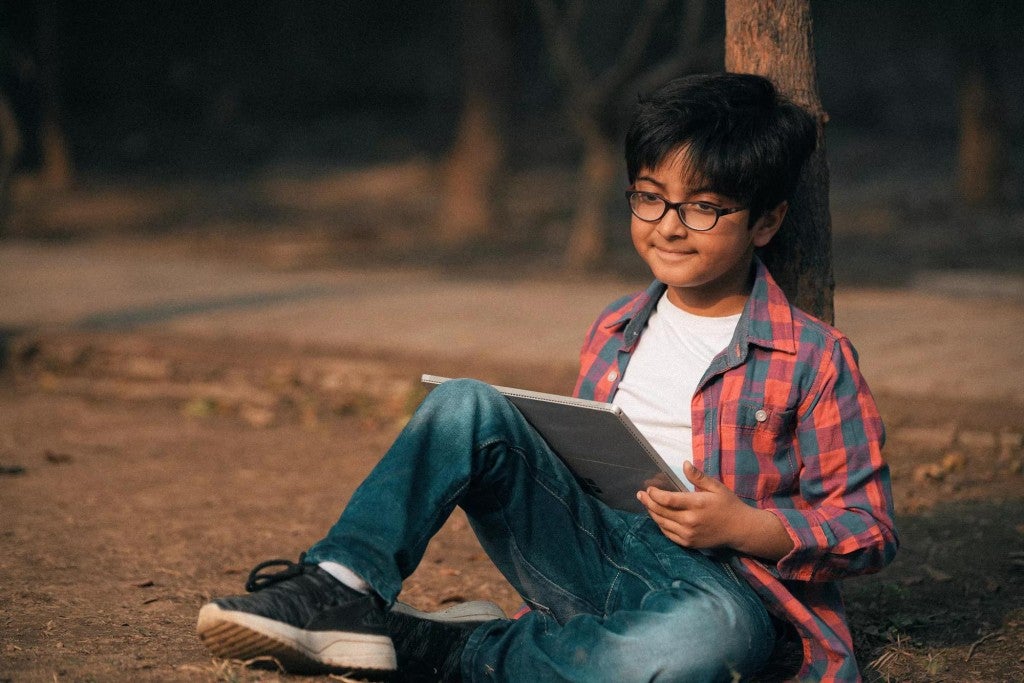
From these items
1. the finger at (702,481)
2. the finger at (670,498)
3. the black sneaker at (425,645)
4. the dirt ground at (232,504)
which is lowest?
the dirt ground at (232,504)

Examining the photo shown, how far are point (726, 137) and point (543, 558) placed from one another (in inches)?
37.8

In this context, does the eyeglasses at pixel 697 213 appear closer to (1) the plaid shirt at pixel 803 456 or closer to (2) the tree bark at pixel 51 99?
(1) the plaid shirt at pixel 803 456

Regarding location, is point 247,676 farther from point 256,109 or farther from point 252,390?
point 256,109

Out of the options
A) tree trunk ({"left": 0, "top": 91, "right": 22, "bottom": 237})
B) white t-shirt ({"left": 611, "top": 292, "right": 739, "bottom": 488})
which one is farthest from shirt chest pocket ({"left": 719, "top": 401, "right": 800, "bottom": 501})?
tree trunk ({"left": 0, "top": 91, "right": 22, "bottom": 237})

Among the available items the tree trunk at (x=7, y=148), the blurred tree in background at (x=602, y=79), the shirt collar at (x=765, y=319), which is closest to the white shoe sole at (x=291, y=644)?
the shirt collar at (x=765, y=319)

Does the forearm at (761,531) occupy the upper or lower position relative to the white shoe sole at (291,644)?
upper

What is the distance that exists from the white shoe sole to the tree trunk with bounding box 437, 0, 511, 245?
368 inches

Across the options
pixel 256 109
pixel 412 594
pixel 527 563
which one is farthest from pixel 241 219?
pixel 527 563

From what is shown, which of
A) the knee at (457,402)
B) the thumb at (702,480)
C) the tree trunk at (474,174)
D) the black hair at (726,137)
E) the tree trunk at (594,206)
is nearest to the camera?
the thumb at (702,480)

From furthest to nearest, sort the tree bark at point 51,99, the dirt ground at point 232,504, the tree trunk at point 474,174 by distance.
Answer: the tree bark at point 51,99, the tree trunk at point 474,174, the dirt ground at point 232,504

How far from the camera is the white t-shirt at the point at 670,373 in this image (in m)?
2.54

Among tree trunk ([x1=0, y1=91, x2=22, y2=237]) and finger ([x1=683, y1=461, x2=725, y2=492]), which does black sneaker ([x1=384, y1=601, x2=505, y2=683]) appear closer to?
finger ([x1=683, y1=461, x2=725, y2=492])

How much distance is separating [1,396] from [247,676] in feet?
13.2

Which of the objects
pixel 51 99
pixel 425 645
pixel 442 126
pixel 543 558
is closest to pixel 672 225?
pixel 543 558
